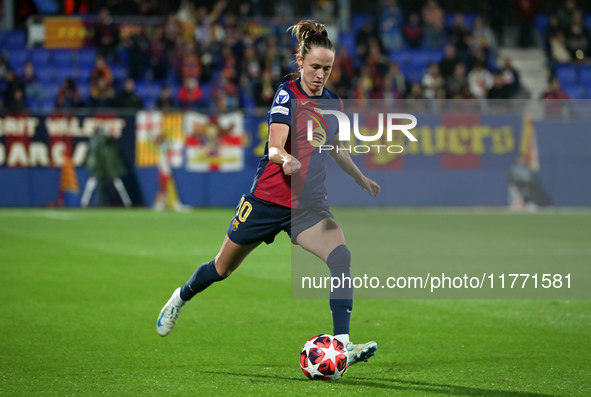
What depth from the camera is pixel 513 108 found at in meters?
21.5

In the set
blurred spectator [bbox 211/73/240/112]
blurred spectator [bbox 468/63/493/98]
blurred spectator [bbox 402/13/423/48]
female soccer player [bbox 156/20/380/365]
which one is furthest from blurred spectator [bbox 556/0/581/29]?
female soccer player [bbox 156/20/380/365]

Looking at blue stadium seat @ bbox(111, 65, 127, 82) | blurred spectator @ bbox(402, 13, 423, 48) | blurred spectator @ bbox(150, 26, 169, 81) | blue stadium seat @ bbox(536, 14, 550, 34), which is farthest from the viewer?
blue stadium seat @ bbox(536, 14, 550, 34)

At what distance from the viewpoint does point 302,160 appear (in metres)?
5.72

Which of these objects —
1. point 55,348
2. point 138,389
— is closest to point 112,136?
point 55,348

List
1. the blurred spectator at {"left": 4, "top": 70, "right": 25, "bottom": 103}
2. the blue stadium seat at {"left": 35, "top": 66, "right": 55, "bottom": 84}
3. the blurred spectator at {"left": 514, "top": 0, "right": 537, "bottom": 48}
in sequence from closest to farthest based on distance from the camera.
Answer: the blurred spectator at {"left": 4, "top": 70, "right": 25, "bottom": 103} < the blue stadium seat at {"left": 35, "top": 66, "right": 55, "bottom": 84} < the blurred spectator at {"left": 514, "top": 0, "right": 537, "bottom": 48}

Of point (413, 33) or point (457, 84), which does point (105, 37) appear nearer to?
point (413, 33)

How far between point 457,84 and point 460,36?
2.64 meters

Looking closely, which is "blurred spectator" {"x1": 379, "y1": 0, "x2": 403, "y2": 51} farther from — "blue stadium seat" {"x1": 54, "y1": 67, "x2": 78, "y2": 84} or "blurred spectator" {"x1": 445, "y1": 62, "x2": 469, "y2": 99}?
"blue stadium seat" {"x1": 54, "y1": 67, "x2": 78, "y2": 84}

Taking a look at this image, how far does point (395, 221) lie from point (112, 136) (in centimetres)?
735

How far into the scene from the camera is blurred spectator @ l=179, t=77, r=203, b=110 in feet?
72.1

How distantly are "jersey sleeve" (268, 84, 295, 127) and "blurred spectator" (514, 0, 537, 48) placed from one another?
22.1 metres

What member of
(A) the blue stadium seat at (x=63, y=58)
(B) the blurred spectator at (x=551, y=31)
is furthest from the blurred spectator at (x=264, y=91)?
(B) the blurred spectator at (x=551, y=31)

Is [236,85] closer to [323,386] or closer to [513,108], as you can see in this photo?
[513,108]

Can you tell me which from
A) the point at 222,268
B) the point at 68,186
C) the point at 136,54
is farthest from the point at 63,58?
the point at 222,268
